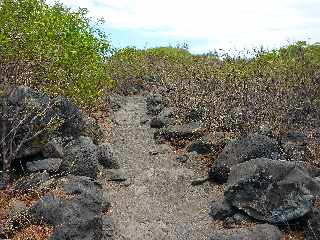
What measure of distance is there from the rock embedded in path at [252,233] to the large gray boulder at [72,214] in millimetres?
3739

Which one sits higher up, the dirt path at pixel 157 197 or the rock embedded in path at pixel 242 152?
the rock embedded in path at pixel 242 152

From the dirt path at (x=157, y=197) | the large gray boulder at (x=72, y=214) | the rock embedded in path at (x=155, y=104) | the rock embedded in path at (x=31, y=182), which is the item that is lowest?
the dirt path at (x=157, y=197)

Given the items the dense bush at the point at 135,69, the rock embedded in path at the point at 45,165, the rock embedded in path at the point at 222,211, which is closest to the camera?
the rock embedded in path at the point at 222,211

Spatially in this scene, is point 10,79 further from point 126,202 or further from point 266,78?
point 266,78

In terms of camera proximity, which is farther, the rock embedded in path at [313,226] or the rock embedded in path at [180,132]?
the rock embedded in path at [180,132]

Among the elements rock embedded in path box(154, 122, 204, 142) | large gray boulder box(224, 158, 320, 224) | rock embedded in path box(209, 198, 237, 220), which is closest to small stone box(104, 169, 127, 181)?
rock embedded in path box(209, 198, 237, 220)

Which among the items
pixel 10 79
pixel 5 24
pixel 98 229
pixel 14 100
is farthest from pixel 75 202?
pixel 5 24

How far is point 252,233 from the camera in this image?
15.5 metres

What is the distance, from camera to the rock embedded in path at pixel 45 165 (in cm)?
1845

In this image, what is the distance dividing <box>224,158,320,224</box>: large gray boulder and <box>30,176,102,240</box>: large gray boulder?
497cm

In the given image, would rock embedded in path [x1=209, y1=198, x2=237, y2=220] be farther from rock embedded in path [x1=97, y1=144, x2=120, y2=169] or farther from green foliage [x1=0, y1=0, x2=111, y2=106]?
green foliage [x1=0, y1=0, x2=111, y2=106]

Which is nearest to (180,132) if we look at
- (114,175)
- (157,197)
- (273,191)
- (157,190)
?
(114,175)

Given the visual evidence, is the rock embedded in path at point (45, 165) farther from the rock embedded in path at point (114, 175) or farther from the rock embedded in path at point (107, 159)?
the rock embedded in path at point (107, 159)

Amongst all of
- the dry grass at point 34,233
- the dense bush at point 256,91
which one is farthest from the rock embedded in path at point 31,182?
the dense bush at point 256,91
